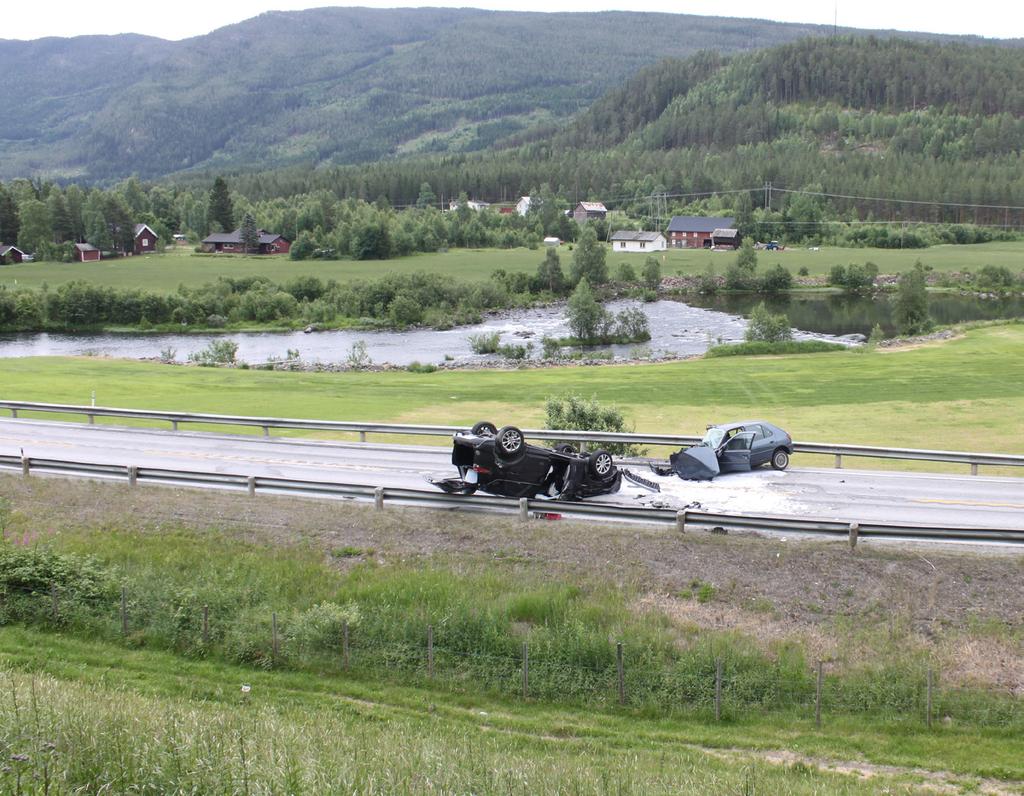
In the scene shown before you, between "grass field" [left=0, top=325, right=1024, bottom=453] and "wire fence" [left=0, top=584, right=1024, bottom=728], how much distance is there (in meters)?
19.5

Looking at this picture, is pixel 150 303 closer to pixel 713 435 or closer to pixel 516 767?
pixel 713 435

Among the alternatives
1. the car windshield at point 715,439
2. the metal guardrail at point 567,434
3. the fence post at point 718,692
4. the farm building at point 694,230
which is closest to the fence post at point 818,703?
the fence post at point 718,692

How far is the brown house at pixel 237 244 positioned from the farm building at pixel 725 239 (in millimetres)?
71507

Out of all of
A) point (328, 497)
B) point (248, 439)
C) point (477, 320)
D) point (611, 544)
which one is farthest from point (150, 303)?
point (611, 544)

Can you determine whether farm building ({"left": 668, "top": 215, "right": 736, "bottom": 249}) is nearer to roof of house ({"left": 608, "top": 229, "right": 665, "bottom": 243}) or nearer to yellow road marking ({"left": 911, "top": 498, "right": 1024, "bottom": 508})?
roof of house ({"left": 608, "top": 229, "right": 665, "bottom": 243})

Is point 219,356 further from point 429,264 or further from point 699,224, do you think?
point 699,224

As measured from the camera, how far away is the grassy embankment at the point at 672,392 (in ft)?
128

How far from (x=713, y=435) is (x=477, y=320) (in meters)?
73.0

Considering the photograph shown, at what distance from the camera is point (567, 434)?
27.3 metres

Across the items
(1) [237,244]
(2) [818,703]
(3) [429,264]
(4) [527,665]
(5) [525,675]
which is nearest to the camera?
(2) [818,703]

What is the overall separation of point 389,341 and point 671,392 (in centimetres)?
4279

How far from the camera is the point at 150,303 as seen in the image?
315 ft

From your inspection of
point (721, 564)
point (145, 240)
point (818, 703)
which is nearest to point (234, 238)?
point (145, 240)

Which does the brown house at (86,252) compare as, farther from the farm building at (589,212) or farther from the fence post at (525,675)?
the fence post at (525,675)
